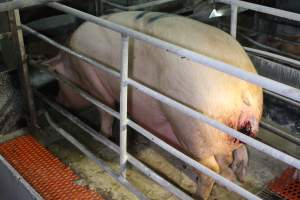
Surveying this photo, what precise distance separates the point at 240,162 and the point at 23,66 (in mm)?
1649

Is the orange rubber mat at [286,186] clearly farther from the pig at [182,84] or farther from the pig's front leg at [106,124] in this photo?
the pig's front leg at [106,124]

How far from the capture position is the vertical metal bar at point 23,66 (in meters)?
2.75

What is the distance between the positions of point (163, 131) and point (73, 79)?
95cm

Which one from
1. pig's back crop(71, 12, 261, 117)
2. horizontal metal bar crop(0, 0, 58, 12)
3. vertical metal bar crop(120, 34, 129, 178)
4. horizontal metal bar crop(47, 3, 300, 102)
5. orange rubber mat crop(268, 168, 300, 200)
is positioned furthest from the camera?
orange rubber mat crop(268, 168, 300, 200)

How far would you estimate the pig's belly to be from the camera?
268 cm

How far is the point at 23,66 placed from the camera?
115 inches

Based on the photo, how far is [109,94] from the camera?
306 centimetres

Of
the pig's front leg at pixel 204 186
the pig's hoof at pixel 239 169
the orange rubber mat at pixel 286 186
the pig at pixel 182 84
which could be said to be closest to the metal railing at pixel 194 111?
the pig at pixel 182 84

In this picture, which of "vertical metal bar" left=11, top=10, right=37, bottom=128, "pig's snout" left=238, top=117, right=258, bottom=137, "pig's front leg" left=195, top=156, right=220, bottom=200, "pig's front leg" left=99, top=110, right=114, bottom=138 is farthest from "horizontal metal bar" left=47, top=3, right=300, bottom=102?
"pig's front leg" left=99, top=110, right=114, bottom=138

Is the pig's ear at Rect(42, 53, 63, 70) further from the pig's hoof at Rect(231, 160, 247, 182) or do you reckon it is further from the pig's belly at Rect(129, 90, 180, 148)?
the pig's hoof at Rect(231, 160, 247, 182)

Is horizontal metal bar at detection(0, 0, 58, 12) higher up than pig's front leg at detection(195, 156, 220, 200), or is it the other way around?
horizontal metal bar at detection(0, 0, 58, 12)

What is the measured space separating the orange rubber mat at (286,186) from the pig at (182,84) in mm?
278

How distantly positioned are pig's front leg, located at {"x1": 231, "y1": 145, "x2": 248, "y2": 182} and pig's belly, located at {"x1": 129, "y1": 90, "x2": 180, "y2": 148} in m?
0.39

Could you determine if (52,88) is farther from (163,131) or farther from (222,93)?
(222,93)
